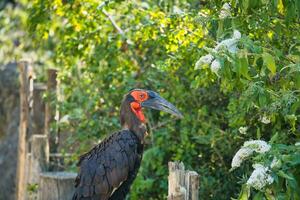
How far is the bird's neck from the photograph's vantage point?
6.69m

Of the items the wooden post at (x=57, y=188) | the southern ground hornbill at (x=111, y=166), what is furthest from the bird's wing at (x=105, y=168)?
the wooden post at (x=57, y=188)

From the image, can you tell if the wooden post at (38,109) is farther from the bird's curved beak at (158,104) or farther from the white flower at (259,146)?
the white flower at (259,146)

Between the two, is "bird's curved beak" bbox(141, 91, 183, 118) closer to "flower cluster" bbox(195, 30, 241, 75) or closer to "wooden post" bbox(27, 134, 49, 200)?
"wooden post" bbox(27, 134, 49, 200)

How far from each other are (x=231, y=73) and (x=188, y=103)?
11.1 ft

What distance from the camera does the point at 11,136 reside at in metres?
11.8

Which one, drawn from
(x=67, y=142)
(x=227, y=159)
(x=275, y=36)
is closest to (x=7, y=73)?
(x=67, y=142)

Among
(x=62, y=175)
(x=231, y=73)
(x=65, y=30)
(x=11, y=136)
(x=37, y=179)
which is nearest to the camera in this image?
(x=231, y=73)

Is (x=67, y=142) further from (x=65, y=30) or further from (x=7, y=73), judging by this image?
(x=7, y=73)

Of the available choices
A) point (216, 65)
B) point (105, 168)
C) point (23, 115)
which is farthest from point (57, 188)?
point (216, 65)

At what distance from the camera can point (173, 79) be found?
7809 mm

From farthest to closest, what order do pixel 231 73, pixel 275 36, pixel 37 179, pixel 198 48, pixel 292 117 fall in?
pixel 37 179 < pixel 198 48 < pixel 275 36 < pixel 292 117 < pixel 231 73

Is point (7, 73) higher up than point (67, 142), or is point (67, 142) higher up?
point (7, 73)

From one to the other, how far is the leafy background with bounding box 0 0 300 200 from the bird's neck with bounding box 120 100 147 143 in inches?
→ 19.6

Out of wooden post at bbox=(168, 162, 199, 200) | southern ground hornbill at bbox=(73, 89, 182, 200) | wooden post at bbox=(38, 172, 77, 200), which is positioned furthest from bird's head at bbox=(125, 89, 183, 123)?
wooden post at bbox=(168, 162, 199, 200)
